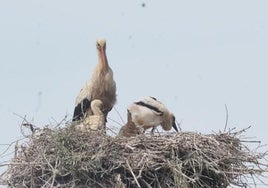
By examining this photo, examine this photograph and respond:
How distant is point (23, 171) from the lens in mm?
5863

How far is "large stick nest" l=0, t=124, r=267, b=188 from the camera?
5715 mm

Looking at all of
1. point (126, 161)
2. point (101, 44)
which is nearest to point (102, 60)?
point (101, 44)

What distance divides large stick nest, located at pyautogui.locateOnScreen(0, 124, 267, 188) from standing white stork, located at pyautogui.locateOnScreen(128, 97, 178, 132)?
63 centimetres

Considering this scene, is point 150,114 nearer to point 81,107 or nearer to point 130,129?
point 130,129

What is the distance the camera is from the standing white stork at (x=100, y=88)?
747 cm

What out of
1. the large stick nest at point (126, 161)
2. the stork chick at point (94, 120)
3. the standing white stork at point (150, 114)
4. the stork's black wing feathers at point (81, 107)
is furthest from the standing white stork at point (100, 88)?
the large stick nest at point (126, 161)

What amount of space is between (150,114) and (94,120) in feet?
1.31

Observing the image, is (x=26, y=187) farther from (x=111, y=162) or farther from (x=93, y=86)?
(x=93, y=86)

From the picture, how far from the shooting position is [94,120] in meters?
6.71

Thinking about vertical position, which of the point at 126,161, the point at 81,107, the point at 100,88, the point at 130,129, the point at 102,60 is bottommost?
the point at 126,161

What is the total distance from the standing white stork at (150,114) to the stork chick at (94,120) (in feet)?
0.79

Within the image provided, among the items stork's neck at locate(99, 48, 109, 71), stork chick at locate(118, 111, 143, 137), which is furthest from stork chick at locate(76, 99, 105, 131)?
stork's neck at locate(99, 48, 109, 71)

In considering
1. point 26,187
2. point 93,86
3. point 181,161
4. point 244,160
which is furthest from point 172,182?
point 93,86

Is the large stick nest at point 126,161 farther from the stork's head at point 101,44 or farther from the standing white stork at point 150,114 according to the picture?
the stork's head at point 101,44
